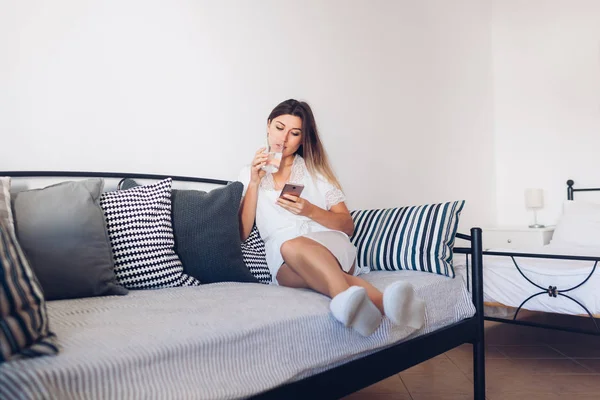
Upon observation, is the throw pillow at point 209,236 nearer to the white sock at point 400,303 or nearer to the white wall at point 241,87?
the white wall at point 241,87

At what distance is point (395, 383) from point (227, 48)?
161 centimetres

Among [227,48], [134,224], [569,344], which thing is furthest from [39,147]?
[569,344]

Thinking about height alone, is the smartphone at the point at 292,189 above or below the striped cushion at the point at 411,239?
above

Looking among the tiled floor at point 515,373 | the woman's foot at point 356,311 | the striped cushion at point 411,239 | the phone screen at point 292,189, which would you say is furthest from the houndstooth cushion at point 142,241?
the tiled floor at point 515,373

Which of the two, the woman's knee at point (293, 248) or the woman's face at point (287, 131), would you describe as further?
the woman's face at point (287, 131)

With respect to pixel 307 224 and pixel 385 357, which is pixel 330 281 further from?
pixel 307 224

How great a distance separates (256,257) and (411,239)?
1.96 ft

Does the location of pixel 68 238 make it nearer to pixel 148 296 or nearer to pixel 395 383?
pixel 148 296

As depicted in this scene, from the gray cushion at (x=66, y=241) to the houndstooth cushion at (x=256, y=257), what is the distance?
504 millimetres

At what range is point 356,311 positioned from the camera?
3.93ft

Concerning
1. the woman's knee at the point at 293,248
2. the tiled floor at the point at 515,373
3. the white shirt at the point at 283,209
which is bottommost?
the tiled floor at the point at 515,373

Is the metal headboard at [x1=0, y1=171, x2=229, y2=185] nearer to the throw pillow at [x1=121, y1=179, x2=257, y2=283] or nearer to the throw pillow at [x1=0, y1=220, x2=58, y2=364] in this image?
the throw pillow at [x1=121, y1=179, x2=257, y2=283]

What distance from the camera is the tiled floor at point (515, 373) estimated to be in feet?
6.09

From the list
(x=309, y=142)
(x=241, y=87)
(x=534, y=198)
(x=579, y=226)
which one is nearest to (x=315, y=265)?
(x=309, y=142)
